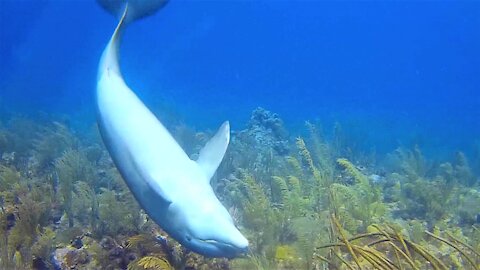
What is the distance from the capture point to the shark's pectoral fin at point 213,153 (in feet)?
11.5

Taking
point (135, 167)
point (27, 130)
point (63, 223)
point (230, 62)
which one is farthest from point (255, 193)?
point (230, 62)

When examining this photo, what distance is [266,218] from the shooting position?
5.92 m

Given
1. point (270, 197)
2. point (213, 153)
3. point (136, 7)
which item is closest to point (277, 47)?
point (270, 197)

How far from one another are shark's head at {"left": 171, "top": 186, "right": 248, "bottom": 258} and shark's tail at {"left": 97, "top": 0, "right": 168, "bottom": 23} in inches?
75.5

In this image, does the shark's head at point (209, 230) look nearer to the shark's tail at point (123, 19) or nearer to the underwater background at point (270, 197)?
the underwater background at point (270, 197)

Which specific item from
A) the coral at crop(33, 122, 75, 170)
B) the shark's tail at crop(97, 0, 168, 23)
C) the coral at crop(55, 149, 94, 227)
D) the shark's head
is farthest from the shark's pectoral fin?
the coral at crop(33, 122, 75, 170)

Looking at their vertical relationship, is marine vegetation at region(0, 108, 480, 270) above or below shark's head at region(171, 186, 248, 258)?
above

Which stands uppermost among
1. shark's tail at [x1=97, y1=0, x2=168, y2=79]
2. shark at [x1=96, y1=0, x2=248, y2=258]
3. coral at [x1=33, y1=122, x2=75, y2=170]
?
coral at [x1=33, y1=122, x2=75, y2=170]

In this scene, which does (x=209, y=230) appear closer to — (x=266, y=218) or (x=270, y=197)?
(x=266, y=218)

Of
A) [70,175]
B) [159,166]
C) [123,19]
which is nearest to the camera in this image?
[159,166]

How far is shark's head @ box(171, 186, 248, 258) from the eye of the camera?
9.16 feet

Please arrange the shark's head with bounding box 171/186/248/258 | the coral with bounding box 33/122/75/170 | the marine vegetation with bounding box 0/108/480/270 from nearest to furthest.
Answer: the shark's head with bounding box 171/186/248/258, the marine vegetation with bounding box 0/108/480/270, the coral with bounding box 33/122/75/170

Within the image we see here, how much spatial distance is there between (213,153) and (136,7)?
1.57m

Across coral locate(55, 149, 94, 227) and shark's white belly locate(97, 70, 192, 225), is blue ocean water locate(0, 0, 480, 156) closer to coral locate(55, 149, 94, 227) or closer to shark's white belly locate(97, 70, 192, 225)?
coral locate(55, 149, 94, 227)
